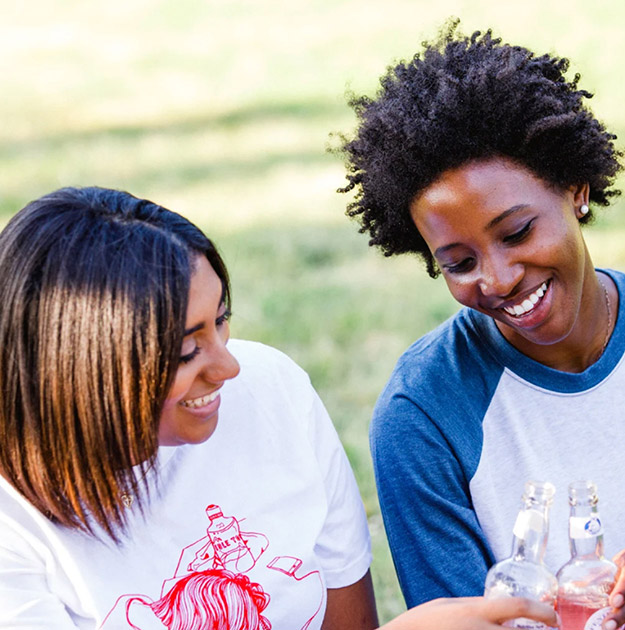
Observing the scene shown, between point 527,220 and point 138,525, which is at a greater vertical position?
point 527,220

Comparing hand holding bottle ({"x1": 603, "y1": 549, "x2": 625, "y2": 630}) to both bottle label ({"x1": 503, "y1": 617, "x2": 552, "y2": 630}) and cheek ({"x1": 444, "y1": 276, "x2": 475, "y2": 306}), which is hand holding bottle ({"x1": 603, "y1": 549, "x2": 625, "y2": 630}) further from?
cheek ({"x1": 444, "y1": 276, "x2": 475, "y2": 306})

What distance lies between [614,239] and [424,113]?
14.0 feet

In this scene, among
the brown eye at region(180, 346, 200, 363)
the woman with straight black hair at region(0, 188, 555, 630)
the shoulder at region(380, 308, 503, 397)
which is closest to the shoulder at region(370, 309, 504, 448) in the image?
the shoulder at region(380, 308, 503, 397)

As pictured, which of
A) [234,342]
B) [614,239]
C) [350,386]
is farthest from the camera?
[614,239]

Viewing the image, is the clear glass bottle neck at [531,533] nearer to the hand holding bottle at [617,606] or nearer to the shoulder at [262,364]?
the hand holding bottle at [617,606]

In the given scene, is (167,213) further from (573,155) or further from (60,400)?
(573,155)

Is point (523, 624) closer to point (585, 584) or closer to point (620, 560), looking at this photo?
point (585, 584)

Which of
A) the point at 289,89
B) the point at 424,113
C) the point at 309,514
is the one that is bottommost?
the point at 309,514

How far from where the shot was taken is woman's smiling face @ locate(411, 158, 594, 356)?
2.47 m

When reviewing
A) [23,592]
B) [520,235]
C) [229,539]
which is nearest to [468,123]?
[520,235]

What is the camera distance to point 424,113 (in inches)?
102

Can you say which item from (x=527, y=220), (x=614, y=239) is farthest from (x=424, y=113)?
(x=614, y=239)

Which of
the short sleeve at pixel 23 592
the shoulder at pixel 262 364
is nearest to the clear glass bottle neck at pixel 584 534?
the shoulder at pixel 262 364

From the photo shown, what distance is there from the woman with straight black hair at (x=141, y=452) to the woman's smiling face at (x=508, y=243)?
50cm
